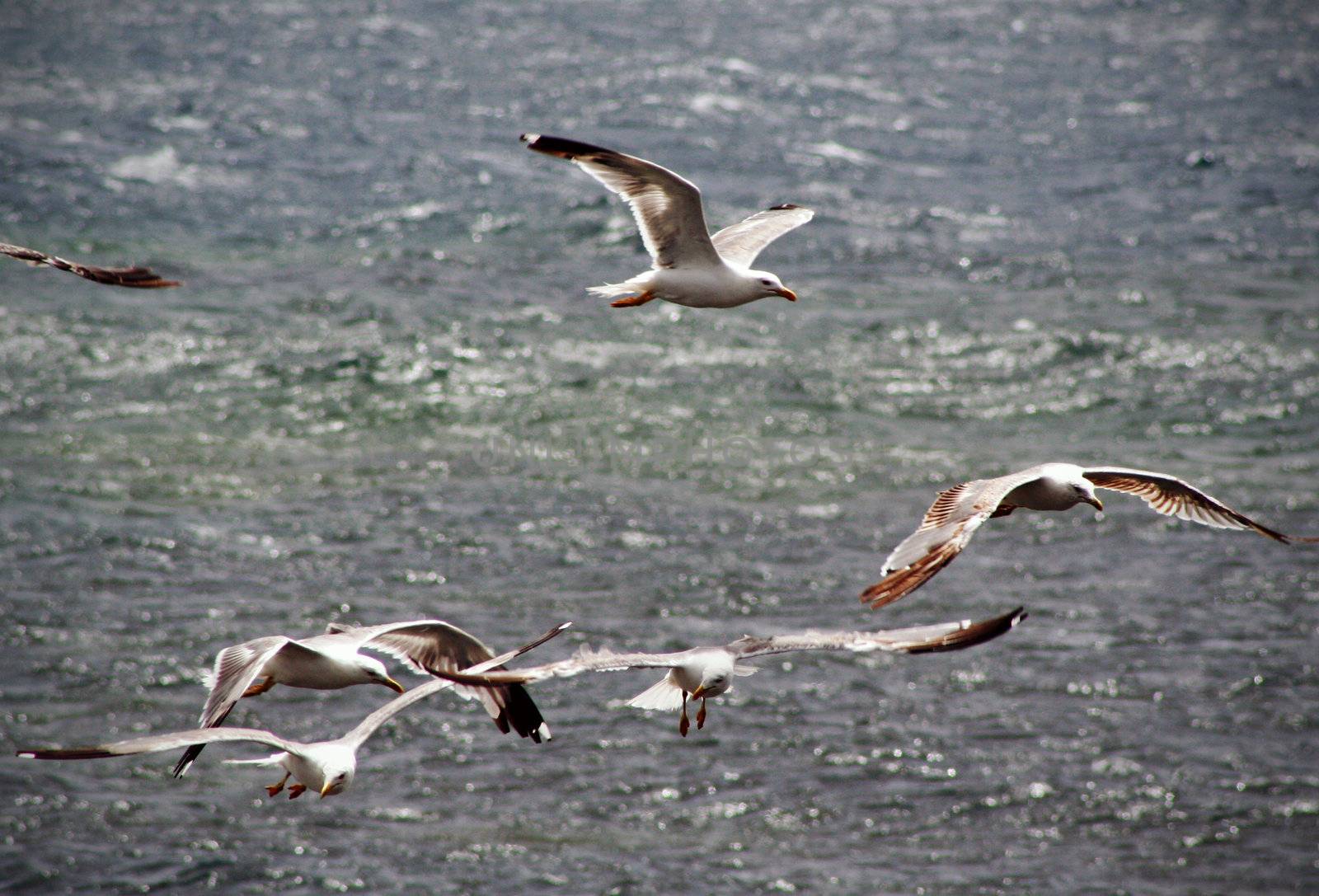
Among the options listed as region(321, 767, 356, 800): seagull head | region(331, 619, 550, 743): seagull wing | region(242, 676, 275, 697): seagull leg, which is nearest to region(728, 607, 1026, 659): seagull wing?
region(331, 619, 550, 743): seagull wing

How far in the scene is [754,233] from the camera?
13.4 m

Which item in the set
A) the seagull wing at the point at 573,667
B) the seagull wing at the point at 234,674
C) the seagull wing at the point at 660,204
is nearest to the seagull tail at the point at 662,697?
the seagull wing at the point at 573,667

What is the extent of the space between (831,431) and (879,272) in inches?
326

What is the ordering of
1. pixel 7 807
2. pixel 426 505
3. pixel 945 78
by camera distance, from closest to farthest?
pixel 7 807 < pixel 426 505 < pixel 945 78

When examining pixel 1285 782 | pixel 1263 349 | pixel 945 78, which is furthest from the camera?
pixel 945 78

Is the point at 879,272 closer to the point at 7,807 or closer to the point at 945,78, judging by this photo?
the point at 945,78

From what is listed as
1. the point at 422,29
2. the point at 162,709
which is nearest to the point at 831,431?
the point at 162,709

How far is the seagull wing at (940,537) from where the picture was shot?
25.8 ft

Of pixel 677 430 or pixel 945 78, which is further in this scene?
pixel 945 78

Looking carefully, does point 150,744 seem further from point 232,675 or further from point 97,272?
point 97,272

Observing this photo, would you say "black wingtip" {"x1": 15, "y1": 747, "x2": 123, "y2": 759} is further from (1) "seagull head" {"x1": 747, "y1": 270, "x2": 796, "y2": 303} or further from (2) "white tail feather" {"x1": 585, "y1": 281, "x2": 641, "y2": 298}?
(1) "seagull head" {"x1": 747, "y1": 270, "x2": 796, "y2": 303}

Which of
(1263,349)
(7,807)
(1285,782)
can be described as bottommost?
(7,807)

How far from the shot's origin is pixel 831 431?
32000 millimetres

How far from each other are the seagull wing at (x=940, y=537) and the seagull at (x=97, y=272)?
4702mm
